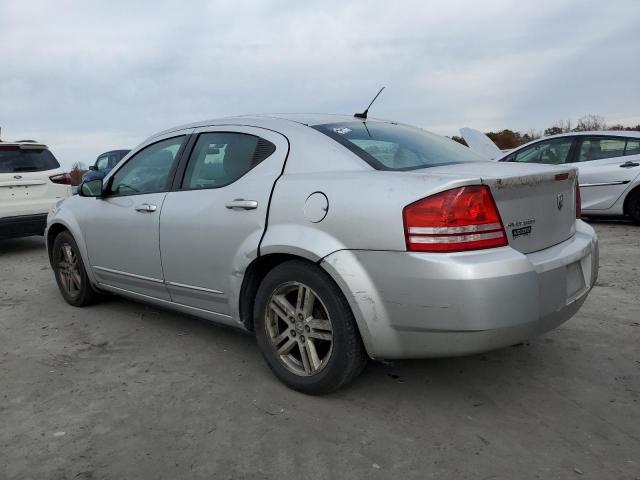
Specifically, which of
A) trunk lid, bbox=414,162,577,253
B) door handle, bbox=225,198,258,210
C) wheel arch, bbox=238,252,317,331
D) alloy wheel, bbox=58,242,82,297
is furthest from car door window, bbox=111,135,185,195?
trunk lid, bbox=414,162,577,253

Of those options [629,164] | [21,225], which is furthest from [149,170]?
[629,164]

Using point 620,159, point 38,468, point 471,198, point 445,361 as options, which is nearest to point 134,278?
point 38,468

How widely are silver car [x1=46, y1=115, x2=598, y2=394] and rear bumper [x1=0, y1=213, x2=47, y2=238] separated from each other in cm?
413

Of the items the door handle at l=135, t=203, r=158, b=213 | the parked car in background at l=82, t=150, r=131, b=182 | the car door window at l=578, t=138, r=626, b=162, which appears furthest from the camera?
the parked car in background at l=82, t=150, r=131, b=182

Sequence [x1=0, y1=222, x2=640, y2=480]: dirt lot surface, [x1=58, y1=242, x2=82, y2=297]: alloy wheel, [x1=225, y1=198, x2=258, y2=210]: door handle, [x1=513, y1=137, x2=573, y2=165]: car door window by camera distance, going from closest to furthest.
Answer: [x1=0, y1=222, x2=640, y2=480]: dirt lot surface, [x1=225, y1=198, x2=258, y2=210]: door handle, [x1=58, y1=242, x2=82, y2=297]: alloy wheel, [x1=513, y1=137, x2=573, y2=165]: car door window

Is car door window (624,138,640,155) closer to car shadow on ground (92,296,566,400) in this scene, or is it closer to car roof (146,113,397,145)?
car shadow on ground (92,296,566,400)

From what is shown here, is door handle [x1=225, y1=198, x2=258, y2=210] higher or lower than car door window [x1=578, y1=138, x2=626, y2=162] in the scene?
higher

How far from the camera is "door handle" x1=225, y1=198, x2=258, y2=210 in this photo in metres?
3.04

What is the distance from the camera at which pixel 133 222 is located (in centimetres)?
387

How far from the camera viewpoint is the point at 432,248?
2.40 meters

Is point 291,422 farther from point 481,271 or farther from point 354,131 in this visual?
point 354,131

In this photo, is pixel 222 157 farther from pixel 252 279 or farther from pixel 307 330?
pixel 307 330

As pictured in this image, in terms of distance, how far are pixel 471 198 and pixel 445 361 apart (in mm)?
1328

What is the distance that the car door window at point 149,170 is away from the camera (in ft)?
12.5
